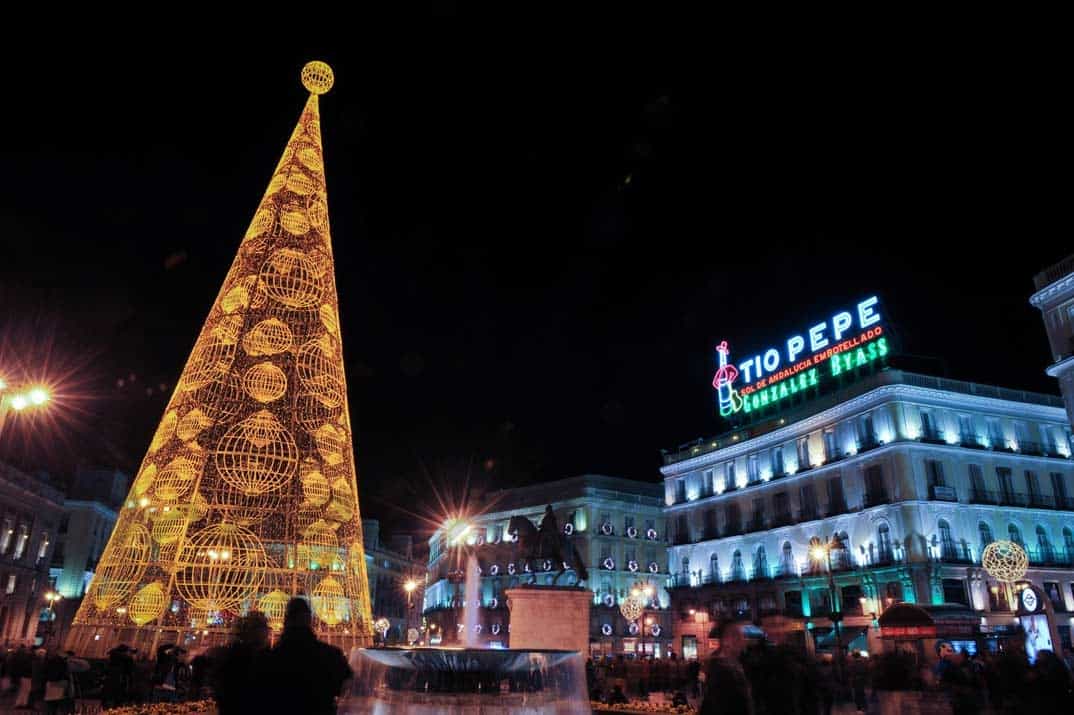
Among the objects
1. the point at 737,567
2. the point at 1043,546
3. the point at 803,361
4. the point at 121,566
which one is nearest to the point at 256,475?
the point at 121,566

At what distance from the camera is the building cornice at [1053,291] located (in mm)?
29750

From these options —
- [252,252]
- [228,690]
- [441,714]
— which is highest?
[252,252]

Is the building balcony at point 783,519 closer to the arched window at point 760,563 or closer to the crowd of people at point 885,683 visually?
the arched window at point 760,563

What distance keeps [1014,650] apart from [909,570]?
103 feet

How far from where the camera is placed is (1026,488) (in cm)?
4069

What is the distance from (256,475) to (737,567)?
39.4 metres

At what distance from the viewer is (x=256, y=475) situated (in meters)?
17.3

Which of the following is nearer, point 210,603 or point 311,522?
point 210,603

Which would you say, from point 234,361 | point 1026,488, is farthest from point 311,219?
point 1026,488

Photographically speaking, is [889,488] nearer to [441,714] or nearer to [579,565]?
[579,565]

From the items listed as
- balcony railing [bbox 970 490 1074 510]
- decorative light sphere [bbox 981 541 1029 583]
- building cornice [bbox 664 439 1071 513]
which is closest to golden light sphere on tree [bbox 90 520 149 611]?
decorative light sphere [bbox 981 541 1029 583]

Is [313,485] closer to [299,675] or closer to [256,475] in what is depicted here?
[256,475]

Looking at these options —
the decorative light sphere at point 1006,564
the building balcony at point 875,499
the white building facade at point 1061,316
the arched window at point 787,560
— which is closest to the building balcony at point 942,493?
the building balcony at point 875,499

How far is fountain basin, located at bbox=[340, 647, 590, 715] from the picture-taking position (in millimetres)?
10875
